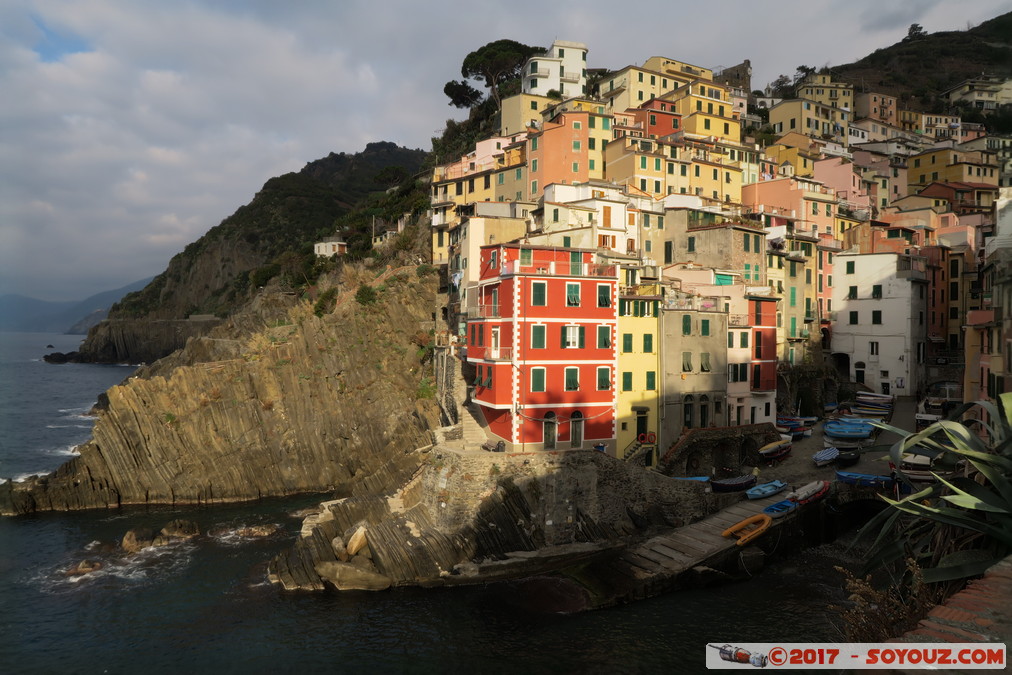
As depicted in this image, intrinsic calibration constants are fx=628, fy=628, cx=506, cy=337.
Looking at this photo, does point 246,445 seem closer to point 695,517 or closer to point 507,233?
point 507,233

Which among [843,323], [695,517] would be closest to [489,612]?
[695,517]

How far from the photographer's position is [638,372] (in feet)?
141

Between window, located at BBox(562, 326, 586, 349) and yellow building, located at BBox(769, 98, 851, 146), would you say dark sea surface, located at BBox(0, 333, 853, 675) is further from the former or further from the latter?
yellow building, located at BBox(769, 98, 851, 146)

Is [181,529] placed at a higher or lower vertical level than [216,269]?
lower

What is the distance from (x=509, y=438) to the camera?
3881cm

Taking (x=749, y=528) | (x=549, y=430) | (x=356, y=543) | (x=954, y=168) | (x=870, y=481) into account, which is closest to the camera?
(x=356, y=543)

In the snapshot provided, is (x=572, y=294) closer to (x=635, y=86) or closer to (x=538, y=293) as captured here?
(x=538, y=293)

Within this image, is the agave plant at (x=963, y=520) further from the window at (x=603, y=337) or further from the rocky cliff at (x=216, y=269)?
the rocky cliff at (x=216, y=269)

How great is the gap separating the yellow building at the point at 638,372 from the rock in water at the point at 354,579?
17.2 meters

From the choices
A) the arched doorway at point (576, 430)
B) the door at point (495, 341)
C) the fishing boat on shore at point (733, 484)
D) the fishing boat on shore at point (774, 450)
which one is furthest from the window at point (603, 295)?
the fishing boat on shore at point (774, 450)

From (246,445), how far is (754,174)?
2480 inches

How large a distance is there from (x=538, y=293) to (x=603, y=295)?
4.57 metres

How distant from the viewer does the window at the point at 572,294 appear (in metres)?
39.4

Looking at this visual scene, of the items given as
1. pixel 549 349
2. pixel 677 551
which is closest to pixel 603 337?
pixel 549 349
